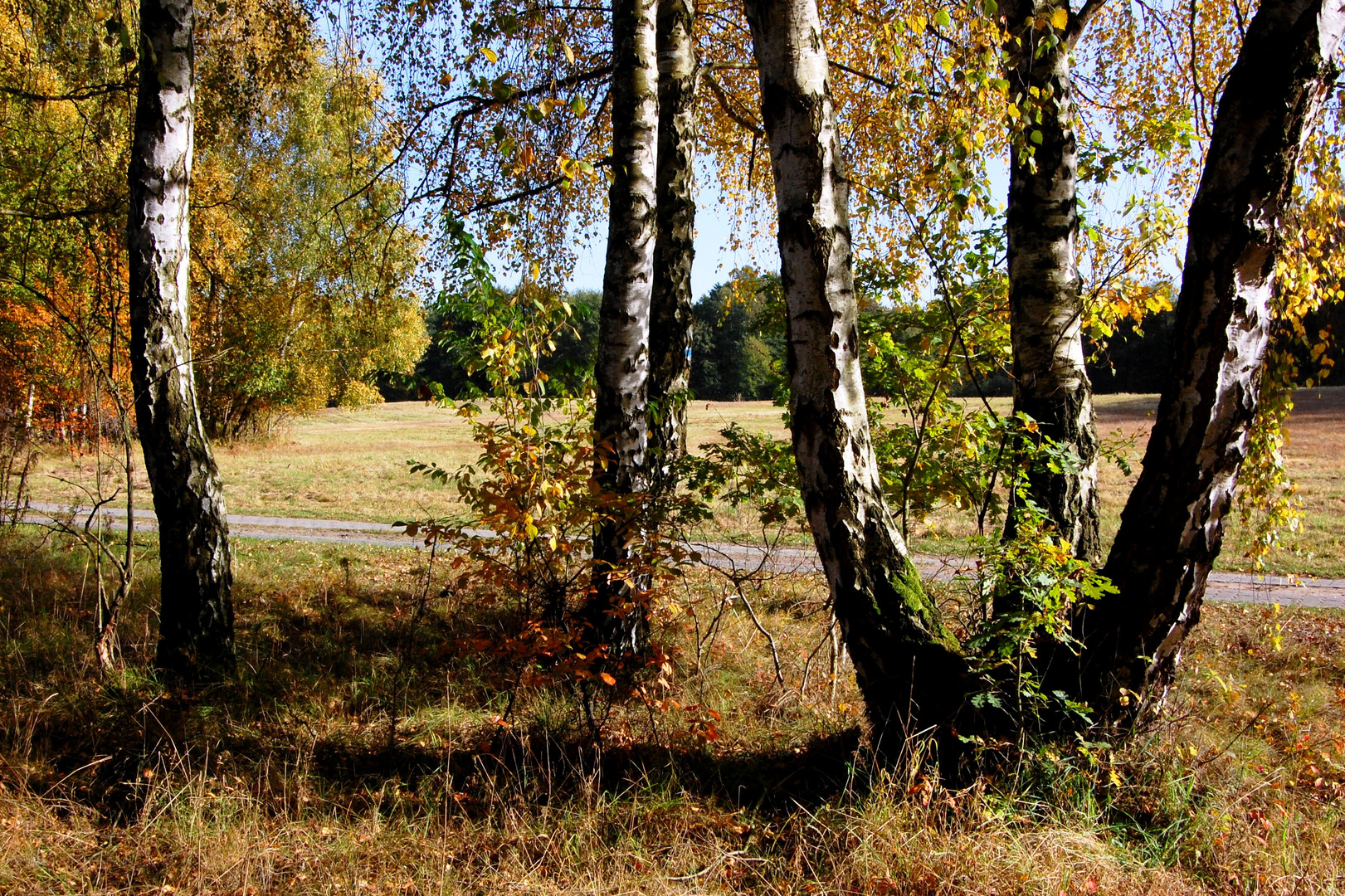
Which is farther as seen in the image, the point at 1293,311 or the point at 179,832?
the point at 1293,311

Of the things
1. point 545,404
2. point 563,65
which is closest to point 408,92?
point 563,65

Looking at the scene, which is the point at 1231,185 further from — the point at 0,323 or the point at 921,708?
the point at 0,323

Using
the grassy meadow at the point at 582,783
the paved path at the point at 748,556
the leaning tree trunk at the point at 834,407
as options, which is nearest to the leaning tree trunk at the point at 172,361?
the grassy meadow at the point at 582,783

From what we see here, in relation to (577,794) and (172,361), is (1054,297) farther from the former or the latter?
(172,361)

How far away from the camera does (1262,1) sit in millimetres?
3070

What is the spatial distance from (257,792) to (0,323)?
14137 millimetres

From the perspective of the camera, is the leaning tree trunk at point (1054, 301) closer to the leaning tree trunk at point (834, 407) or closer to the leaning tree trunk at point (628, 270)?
the leaning tree trunk at point (834, 407)

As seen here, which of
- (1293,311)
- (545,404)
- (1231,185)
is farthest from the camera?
(1293,311)

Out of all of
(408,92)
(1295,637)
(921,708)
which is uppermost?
(408,92)

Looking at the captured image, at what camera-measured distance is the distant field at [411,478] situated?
10.6m

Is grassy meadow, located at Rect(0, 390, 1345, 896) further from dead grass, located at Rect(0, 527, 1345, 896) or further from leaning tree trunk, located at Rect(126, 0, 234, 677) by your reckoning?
leaning tree trunk, located at Rect(126, 0, 234, 677)

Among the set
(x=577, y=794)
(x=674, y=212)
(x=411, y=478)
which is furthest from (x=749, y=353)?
(x=411, y=478)

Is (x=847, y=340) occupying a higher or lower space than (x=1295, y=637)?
higher

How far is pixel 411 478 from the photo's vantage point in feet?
57.8
